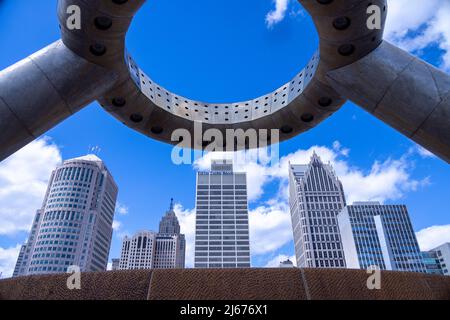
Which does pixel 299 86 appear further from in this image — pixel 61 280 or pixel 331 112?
pixel 61 280

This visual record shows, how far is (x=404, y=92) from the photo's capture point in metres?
11.2

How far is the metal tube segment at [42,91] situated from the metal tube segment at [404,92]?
1108 centimetres

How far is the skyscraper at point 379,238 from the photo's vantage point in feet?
568

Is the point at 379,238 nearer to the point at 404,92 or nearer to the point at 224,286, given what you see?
the point at 404,92

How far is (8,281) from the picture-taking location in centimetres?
723

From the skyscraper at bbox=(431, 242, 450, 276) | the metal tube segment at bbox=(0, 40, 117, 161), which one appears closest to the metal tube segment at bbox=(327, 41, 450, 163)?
the metal tube segment at bbox=(0, 40, 117, 161)

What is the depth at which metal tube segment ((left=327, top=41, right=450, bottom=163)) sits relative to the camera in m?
10.6

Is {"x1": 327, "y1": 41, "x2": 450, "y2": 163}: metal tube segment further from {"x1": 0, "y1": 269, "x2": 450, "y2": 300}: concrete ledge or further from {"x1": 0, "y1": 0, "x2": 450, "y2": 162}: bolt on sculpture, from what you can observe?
{"x1": 0, "y1": 269, "x2": 450, "y2": 300}: concrete ledge

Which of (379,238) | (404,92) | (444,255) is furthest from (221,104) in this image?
(444,255)

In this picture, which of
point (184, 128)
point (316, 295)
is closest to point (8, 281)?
point (316, 295)

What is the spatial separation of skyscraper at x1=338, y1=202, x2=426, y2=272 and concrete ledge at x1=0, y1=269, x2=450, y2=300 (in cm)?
18781

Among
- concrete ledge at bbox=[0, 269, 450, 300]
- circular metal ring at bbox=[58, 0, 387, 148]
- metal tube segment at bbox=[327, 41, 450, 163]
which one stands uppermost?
circular metal ring at bbox=[58, 0, 387, 148]

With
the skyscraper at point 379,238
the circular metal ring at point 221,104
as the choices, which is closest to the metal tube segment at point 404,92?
the circular metal ring at point 221,104

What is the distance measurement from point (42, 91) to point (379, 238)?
19977cm
